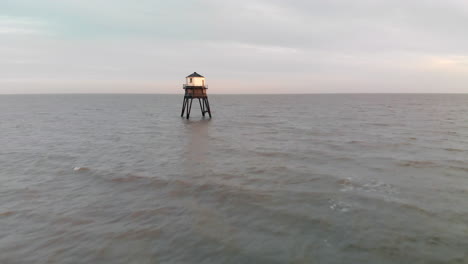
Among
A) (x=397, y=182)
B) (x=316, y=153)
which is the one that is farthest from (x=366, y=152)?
(x=397, y=182)

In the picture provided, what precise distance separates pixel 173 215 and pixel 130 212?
5.25ft

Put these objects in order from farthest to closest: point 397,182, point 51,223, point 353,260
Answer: point 397,182 → point 51,223 → point 353,260

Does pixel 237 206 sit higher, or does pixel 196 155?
pixel 196 155

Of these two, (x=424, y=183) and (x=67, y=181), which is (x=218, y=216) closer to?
(x=67, y=181)

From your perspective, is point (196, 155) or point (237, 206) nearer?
point (237, 206)

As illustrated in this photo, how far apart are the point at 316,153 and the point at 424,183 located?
7103mm

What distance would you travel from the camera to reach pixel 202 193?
1197cm

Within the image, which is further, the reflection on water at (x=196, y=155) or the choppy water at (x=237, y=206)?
the reflection on water at (x=196, y=155)

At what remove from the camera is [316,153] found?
19109 mm

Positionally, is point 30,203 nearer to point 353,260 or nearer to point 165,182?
point 165,182

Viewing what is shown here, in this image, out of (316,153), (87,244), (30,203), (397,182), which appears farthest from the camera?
(316,153)

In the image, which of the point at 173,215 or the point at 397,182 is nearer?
the point at 173,215

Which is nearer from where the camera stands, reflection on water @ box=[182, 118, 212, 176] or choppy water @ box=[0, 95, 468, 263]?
choppy water @ box=[0, 95, 468, 263]

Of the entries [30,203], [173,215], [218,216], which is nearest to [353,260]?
[218,216]
